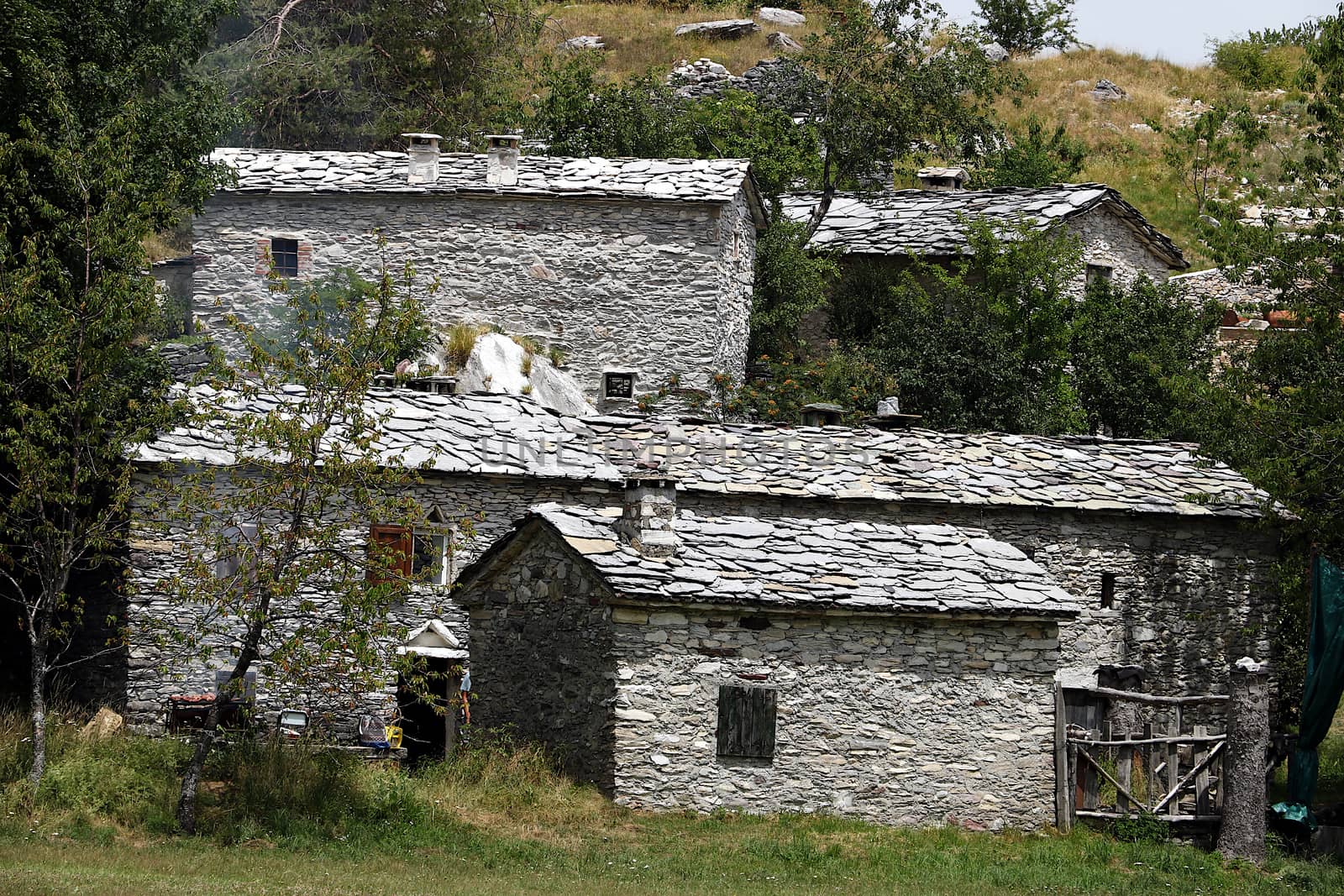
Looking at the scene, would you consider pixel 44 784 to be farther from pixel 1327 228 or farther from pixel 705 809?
pixel 1327 228

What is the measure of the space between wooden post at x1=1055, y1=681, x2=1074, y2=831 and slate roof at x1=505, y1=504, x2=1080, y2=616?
1409mm

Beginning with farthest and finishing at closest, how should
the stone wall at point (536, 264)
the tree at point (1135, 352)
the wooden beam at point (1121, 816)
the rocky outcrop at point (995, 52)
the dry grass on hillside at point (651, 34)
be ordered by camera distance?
the rocky outcrop at point (995, 52) → the dry grass on hillside at point (651, 34) → the tree at point (1135, 352) → the stone wall at point (536, 264) → the wooden beam at point (1121, 816)

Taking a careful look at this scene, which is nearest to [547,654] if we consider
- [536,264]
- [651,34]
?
[536,264]

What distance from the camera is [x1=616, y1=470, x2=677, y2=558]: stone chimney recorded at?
718 inches

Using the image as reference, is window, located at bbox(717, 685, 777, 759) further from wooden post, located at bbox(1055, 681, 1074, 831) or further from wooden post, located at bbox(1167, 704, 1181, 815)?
wooden post, located at bbox(1167, 704, 1181, 815)

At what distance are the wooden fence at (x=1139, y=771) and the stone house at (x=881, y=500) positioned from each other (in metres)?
4.08

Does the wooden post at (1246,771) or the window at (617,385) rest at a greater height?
the window at (617,385)

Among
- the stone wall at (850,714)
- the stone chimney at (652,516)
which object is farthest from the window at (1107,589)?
the stone chimney at (652,516)

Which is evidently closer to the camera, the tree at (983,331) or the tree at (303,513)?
the tree at (303,513)

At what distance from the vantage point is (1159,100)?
192 ft

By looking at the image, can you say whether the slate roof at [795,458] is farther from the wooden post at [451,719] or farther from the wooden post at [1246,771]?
the wooden post at [1246,771]

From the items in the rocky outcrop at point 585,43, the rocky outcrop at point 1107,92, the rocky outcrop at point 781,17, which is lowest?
the rocky outcrop at point 1107,92

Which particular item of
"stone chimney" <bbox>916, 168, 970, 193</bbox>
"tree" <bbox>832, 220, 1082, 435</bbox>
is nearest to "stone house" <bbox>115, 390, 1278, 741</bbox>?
"tree" <bbox>832, 220, 1082, 435</bbox>

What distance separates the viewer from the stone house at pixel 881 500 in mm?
22484
